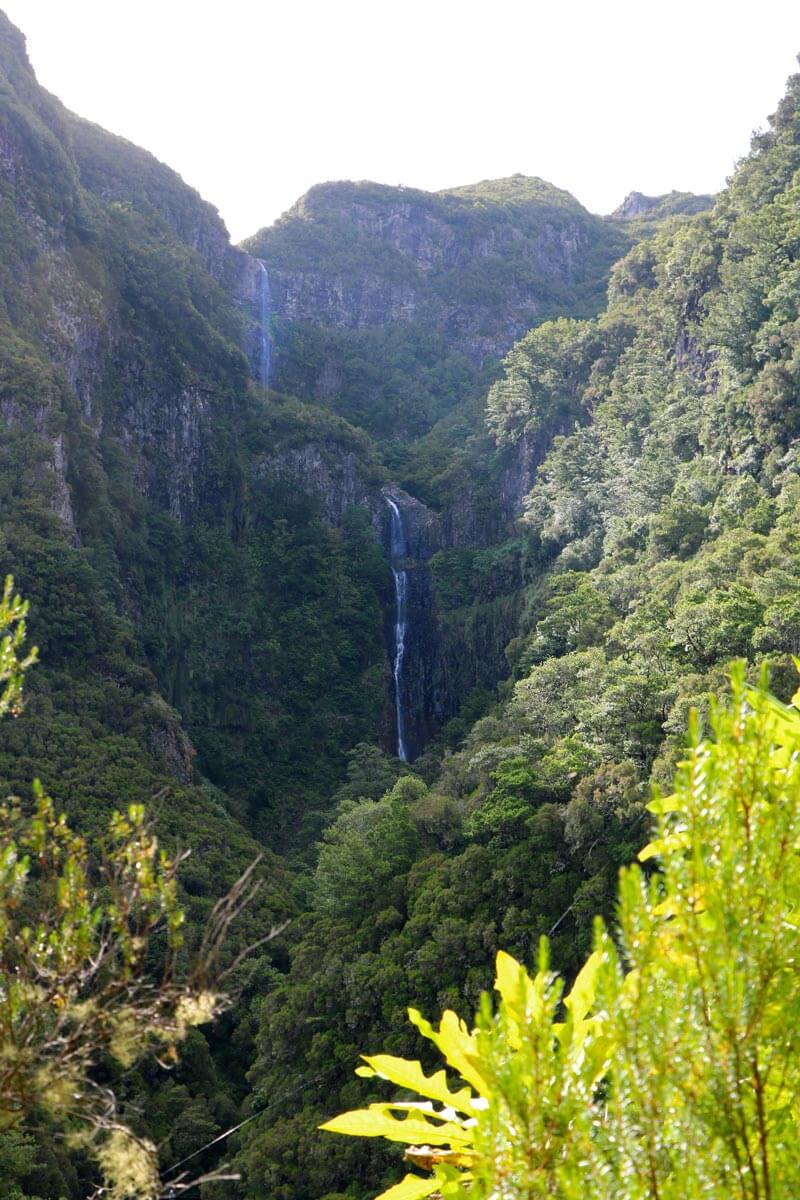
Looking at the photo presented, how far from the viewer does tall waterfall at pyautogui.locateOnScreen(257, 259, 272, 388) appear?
44375mm

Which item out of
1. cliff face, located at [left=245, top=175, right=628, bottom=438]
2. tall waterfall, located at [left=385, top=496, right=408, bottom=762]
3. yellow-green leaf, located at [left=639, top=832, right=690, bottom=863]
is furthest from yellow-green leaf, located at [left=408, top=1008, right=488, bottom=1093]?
cliff face, located at [left=245, top=175, right=628, bottom=438]

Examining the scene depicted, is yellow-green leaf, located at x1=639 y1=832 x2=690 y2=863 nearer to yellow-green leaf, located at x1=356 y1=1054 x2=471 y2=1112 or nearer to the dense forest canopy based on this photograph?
yellow-green leaf, located at x1=356 y1=1054 x2=471 y2=1112

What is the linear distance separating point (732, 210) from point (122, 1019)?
29485mm

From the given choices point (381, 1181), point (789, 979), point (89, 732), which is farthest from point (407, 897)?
point (789, 979)

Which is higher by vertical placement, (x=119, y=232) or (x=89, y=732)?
(x=119, y=232)

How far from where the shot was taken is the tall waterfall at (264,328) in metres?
44.4

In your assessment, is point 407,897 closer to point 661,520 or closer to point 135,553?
point 661,520

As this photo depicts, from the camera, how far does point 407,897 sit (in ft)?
46.0

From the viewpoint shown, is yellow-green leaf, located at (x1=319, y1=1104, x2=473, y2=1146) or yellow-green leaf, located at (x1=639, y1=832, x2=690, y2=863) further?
yellow-green leaf, located at (x1=319, y1=1104, x2=473, y2=1146)

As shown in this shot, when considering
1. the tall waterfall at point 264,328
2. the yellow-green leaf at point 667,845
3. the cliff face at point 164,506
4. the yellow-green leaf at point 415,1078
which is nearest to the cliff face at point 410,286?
the tall waterfall at point 264,328

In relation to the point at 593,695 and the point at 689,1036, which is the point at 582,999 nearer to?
the point at 689,1036

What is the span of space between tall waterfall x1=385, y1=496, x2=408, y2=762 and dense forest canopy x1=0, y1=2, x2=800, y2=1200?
0.20m

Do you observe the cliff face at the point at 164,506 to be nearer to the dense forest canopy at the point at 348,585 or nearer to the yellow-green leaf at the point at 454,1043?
the dense forest canopy at the point at 348,585

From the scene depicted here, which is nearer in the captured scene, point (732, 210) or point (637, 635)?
point (637, 635)
